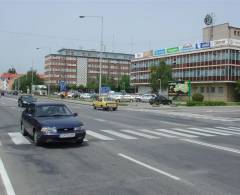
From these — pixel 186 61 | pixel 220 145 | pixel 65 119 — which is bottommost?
pixel 220 145

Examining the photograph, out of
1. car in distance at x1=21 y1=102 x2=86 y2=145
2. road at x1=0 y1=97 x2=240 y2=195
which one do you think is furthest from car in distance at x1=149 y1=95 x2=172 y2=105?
car in distance at x1=21 y1=102 x2=86 y2=145

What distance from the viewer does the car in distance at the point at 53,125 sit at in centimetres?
1380

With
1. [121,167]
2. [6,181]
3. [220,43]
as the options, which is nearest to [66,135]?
[121,167]

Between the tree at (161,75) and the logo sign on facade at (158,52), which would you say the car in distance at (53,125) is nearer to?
the tree at (161,75)

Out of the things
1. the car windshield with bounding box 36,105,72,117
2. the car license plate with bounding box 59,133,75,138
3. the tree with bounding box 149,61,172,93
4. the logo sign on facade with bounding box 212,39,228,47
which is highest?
the logo sign on facade with bounding box 212,39,228,47

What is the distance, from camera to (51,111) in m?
15.5

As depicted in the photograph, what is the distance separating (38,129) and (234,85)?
260 ft

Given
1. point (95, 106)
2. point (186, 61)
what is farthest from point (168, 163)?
point (186, 61)

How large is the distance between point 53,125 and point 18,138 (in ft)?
11.4

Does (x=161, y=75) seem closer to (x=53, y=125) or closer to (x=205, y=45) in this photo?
(x=205, y=45)

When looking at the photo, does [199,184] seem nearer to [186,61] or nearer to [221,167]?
[221,167]

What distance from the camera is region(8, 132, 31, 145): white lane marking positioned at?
51.1 ft

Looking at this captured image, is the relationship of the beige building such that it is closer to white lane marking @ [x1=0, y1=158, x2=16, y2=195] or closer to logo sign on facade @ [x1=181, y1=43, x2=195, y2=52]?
logo sign on facade @ [x1=181, y1=43, x2=195, y2=52]

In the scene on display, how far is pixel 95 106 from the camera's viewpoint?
Answer: 161 ft
